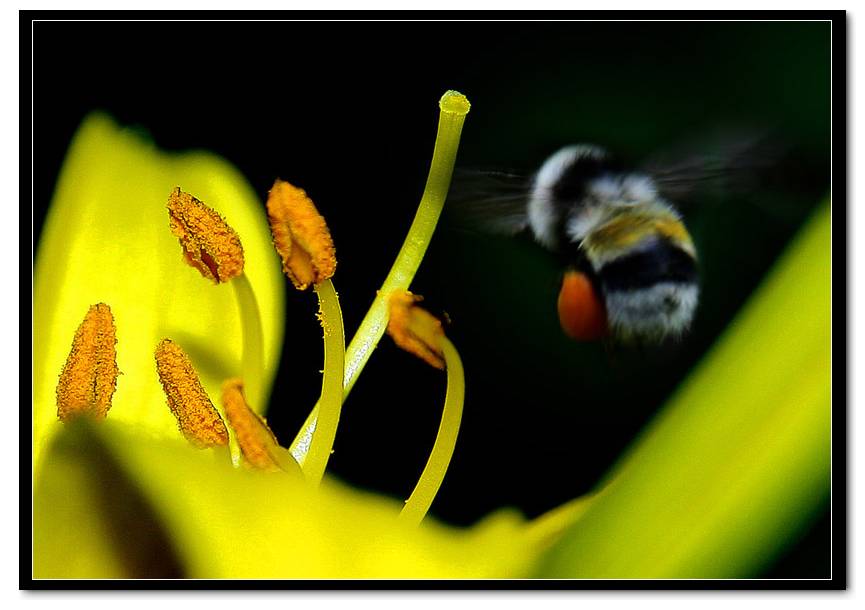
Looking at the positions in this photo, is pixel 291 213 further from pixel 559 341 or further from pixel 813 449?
pixel 813 449

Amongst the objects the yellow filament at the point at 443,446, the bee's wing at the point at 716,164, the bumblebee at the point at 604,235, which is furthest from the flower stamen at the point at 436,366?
the bee's wing at the point at 716,164

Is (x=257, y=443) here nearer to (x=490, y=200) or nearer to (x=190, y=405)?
(x=190, y=405)

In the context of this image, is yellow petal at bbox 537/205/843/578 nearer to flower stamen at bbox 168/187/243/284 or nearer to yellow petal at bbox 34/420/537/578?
yellow petal at bbox 34/420/537/578

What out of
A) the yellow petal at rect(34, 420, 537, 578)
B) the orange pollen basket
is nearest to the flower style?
the yellow petal at rect(34, 420, 537, 578)

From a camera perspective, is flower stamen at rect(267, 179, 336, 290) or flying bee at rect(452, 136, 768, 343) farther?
Result: flower stamen at rect(267, 179, 336, 290)

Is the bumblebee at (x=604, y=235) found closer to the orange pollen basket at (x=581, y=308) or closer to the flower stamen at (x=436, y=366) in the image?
the orange pollen basket at (x=581, y=308)

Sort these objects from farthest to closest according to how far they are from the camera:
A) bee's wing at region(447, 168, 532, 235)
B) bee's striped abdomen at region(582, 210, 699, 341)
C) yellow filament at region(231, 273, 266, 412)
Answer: yellow filament at region(231, 273, 266, 412)
bee's wing at region(447, 168, 532, 235)
bee's striped abdomen at region(582, 210, 699, 341)
